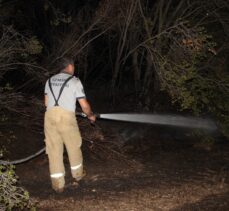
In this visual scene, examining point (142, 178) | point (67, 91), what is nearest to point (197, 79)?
point (142, 178)

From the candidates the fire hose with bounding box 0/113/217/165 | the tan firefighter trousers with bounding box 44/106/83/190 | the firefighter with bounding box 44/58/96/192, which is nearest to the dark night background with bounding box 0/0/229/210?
the fire hose with bounding box 0/113/217/165

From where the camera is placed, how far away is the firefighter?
6168 millimetres

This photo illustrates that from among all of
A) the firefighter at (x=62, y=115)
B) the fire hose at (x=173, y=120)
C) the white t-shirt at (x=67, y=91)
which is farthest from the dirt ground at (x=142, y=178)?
the white t-shirt at (x=67, y=91)

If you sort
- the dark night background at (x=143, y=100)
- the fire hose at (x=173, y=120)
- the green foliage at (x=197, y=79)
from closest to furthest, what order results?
the dark night background at (x=143, y=100), the green foliage at (x=197, y=79), the fire hose at (x=173, y=120)

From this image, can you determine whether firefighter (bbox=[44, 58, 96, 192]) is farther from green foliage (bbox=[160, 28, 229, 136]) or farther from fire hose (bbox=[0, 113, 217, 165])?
fire hose (bbox=[0, 113, 217, 165])

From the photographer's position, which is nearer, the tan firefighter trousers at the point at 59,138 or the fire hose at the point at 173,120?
the tan firefighter trousers at the point at 59,138

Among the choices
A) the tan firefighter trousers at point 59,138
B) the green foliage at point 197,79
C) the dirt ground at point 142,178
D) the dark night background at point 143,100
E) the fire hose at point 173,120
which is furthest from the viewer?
the fire hose at point 173,120

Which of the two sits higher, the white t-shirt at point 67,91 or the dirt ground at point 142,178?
the white t-shirt at point 67,91

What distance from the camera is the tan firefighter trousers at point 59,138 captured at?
6230 millimetres

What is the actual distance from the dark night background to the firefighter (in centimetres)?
50

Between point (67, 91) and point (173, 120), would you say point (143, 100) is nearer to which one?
point (173, 120)

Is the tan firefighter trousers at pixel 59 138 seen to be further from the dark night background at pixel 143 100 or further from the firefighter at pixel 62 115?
the dark night background at pixel 143 100

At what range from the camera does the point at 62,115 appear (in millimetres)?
6219

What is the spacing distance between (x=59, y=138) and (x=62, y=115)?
373 millimetres
